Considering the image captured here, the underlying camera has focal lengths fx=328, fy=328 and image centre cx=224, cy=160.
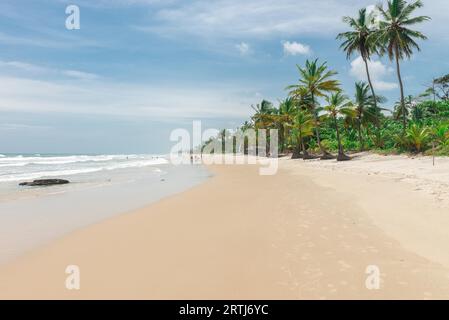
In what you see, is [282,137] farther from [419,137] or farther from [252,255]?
→ [252,255]

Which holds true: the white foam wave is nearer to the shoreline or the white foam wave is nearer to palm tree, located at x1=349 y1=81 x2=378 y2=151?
the shoreline

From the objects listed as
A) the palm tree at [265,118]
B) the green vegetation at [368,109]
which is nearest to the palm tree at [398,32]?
the green vegetation at [368,109]

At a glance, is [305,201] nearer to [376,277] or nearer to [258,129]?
[376,277]

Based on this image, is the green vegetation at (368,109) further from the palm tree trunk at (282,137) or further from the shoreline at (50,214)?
the shoreline at (50,214)

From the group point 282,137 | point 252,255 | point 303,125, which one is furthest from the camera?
point 282,137

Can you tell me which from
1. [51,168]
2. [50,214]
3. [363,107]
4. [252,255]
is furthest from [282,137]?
[252,255]

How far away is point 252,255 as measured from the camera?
537 cm

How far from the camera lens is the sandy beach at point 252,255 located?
408 cm

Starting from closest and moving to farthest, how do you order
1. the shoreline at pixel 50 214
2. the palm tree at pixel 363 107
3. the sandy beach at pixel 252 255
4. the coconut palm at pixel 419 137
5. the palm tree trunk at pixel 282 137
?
the sandy beach at pixel 252 255 → the shoreline at pixel 50 214 → the coconut palm at pixel 419 137 → the palm tree at pixel 363 107 → the palm tree trunk at pixel 282 137

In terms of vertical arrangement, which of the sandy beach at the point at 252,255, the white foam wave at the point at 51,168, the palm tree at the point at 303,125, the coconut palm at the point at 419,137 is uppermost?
the palm tree at the point at 303,125

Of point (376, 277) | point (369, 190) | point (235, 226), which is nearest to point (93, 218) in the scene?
point (235, 226)

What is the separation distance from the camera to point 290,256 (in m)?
5.26

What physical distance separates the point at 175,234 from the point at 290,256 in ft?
8.65

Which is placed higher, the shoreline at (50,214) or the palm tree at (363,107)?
the palm tree at (363,107)
